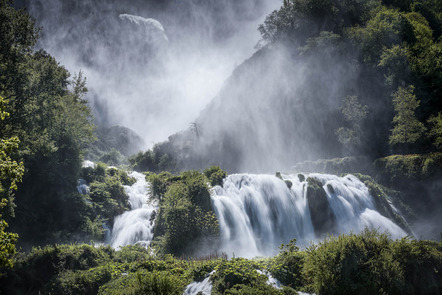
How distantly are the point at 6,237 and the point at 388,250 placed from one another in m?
11.4

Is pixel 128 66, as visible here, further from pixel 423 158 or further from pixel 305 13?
pixel 423 158

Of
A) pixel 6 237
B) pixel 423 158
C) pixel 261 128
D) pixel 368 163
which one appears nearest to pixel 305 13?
pixel 261 128

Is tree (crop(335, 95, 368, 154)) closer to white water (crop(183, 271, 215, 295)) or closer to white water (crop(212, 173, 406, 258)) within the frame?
white water (crop(212, 173, 406, 258))

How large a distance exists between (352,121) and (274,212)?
26.7 meters

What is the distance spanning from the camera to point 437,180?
94.2 feet

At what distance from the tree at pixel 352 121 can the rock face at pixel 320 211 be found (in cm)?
1807

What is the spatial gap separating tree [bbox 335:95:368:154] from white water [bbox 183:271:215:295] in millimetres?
38166

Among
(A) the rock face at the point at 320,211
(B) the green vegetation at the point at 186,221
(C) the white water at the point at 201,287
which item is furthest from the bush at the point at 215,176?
(C) the white water at the point at 201,287

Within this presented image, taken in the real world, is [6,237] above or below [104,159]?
below

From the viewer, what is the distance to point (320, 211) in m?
25.6

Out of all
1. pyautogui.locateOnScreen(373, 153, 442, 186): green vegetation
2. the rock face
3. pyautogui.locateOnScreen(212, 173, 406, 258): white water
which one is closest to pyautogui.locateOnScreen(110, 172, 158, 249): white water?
pyautogui.locateOnScreen(212, 173, 406, 258): white water

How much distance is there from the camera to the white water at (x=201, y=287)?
848 centimetres

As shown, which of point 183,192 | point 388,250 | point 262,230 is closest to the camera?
point 388,250

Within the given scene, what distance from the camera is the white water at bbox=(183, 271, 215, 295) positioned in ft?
27.8
